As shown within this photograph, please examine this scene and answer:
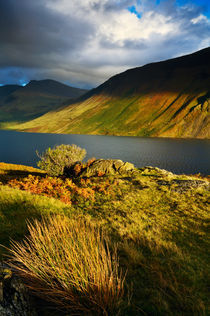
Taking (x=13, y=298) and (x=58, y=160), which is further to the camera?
(x=58, y=160)

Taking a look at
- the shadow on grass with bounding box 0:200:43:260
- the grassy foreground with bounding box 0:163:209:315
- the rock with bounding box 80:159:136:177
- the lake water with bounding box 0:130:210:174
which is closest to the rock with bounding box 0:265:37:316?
the grassy foreground with bounding box 0:163:209:315

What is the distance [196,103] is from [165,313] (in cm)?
22403

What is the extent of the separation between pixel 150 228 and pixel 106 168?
10792 millimetres

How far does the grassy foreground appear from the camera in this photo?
13.0ft

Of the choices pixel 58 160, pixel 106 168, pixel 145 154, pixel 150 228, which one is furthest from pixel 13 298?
pixel 145 154

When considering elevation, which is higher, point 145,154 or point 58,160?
point 58,160

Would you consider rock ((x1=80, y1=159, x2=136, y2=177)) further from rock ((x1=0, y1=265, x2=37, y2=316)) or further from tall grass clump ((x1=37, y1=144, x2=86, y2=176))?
rock ((x1=0, y1=265, x2=37, y2=316))

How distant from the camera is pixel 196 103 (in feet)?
643

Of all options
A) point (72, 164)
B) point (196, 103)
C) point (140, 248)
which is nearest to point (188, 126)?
point (196, 103)

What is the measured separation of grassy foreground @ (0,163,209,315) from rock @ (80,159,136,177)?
2.73 meters

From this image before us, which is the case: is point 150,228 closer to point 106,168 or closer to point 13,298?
point 13,298

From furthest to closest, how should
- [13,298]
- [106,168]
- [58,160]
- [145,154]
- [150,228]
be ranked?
[145,154] < [58,160] < [106,168] < [150,228] < [13,298]

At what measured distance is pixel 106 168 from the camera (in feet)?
59.7

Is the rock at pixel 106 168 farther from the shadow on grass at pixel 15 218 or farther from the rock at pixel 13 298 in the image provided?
the rock at pixel 13 298
